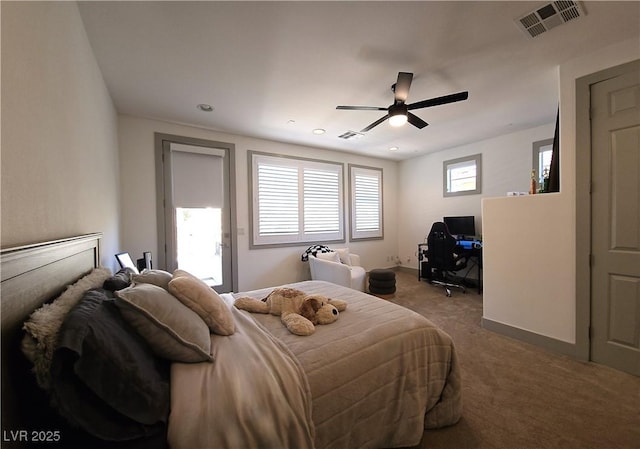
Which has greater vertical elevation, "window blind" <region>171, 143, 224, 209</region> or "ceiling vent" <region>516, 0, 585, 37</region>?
"ceiling vent" <region>516, 0, 585, 37</region>

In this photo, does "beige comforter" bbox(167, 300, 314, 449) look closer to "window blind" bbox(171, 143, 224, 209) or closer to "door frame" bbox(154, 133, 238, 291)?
"door frame" bbox(154, 133, 238, 291)

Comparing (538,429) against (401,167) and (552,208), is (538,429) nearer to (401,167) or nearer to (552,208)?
(552,208)

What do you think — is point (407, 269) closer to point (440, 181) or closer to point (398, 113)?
point (440, 181)

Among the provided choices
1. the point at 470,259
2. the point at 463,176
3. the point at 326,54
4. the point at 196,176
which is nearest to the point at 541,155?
the point at 463,176

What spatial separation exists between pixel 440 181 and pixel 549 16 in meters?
3.62

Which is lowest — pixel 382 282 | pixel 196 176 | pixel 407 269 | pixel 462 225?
pixel 407 269

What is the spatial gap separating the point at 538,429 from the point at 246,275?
3.60 metres

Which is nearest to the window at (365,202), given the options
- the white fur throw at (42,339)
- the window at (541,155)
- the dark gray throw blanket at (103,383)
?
the window at (541,155)

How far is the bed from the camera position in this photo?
0.72 metres

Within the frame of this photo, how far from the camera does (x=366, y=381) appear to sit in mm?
1225

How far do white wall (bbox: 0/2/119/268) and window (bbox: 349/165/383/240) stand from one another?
4.21 m

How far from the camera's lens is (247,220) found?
4023 millimetres

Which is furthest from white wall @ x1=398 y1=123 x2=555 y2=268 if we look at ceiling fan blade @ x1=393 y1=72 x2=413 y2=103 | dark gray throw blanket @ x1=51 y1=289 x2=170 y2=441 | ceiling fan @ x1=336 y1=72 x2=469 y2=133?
dark gray throw blanket @ x1=51 y1=289 x2=170 y2=441

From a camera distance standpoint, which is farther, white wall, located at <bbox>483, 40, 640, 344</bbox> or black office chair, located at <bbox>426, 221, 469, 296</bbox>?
black office chair, located at <bbox>426, 221, 469, 296</bbox>
